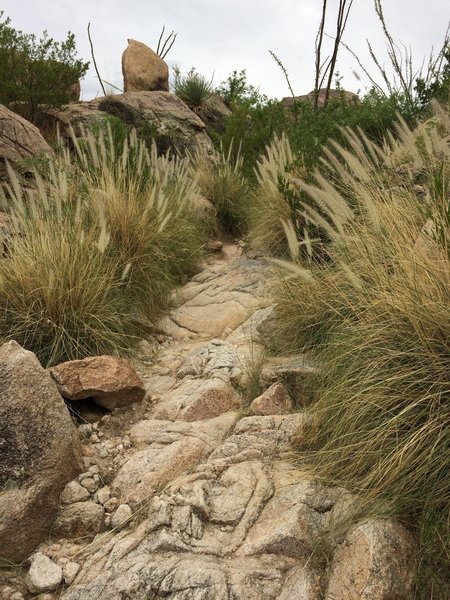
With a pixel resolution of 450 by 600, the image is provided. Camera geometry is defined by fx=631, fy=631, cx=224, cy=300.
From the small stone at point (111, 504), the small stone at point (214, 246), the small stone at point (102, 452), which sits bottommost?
the small stone at point (111, 504)

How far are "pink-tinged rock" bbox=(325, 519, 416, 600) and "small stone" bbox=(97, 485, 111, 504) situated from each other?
118cm

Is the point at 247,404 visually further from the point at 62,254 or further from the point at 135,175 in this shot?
the point at 135,175

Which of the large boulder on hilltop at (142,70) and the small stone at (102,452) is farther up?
the large boulder on hilltop at (142,70)

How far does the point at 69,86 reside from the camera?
38.4ft

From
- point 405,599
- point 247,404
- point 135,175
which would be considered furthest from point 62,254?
point 405,599

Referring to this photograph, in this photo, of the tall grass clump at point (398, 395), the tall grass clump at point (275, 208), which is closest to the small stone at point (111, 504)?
the tall grass clump at point (398, 395)

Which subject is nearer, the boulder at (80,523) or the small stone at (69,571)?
the small stone at (69,571)

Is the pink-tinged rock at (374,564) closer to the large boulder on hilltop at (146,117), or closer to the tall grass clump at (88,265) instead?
the tall grass clump at (88,265)

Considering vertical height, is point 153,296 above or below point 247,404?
above

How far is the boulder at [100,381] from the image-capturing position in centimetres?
361

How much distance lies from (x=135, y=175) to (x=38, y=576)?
426 cm

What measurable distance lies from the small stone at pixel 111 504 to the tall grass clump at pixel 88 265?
127cm

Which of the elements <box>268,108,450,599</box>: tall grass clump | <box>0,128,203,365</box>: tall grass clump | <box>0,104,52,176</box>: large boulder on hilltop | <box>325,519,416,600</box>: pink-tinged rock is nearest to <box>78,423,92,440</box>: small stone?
<box>0,128,203,365</box>: tall grass clump

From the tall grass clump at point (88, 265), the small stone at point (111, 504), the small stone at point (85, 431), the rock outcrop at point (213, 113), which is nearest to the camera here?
the small stone at point (111, 504)
